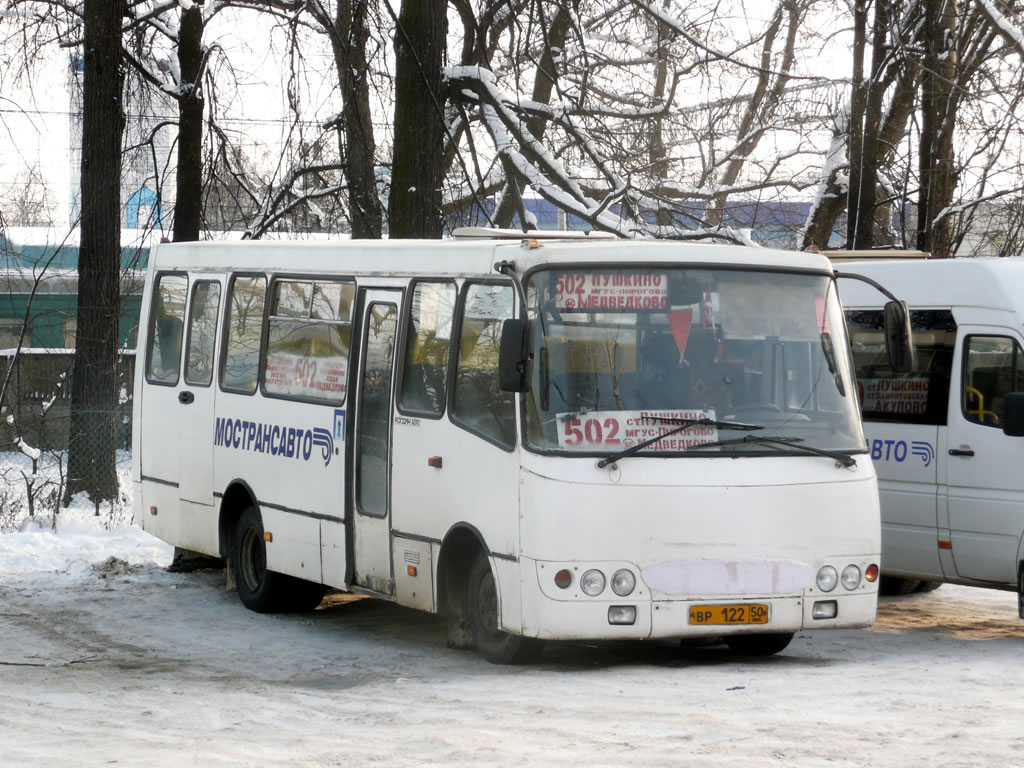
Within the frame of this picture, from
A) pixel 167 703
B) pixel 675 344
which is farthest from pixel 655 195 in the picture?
pixel 167 703

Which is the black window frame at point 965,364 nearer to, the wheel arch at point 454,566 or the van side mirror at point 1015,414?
the van side mirror at point 1015,414

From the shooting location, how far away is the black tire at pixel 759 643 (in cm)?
992

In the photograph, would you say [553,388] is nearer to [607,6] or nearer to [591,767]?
[591,767]

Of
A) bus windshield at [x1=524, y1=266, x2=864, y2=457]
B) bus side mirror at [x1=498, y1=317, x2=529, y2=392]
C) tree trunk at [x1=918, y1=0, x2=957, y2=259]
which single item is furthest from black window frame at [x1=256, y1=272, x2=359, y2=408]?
tree trunk at [x1=918, y1=0, x2=957, y2=259]

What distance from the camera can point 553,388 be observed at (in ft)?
29.6

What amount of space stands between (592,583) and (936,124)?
37.2ft

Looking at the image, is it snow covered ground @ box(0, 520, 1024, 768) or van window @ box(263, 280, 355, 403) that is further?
van window @ box(263, 280, 355, 403)

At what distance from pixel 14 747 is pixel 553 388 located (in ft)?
11.1

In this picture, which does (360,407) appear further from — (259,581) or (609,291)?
(609,291)

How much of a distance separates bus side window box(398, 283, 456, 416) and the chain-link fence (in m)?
7.55

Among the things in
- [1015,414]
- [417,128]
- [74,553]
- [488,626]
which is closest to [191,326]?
[74,553]

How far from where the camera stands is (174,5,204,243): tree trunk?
21.0m

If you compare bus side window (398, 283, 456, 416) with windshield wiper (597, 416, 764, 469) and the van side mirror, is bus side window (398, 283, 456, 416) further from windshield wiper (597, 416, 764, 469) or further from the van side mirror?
the van side mirror

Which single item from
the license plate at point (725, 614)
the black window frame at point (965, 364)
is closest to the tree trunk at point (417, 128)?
the black window frame at point (965, 364)
